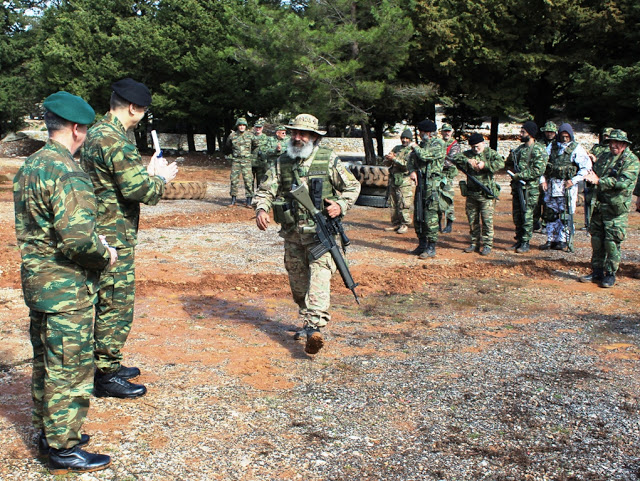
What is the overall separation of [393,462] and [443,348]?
2.18 m

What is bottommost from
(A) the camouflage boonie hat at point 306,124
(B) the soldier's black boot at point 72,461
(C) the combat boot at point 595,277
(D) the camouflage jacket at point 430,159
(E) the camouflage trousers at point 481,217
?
(C) the combat boot at point 595,277

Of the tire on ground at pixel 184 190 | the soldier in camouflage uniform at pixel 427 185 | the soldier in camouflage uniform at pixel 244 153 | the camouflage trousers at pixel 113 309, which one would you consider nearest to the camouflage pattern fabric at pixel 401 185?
the soldier in camouflage uniform at pixel 427 185

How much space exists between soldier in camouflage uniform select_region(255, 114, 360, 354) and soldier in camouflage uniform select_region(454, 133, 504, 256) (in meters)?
4.94

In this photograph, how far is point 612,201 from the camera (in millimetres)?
7906

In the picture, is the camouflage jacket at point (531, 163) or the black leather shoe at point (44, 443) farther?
the camouflage jacket at point (531, 163)

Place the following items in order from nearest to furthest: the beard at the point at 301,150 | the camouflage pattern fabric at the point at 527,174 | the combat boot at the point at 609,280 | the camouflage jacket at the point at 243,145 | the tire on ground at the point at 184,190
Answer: the beard at the point at 301,150 < the combat boot at the point at 609,280 < the camouflage pattern fabric at the point at 527,174 < the camouflage jacket at the point at 243,145 < the tire on ground at the point at 184,190

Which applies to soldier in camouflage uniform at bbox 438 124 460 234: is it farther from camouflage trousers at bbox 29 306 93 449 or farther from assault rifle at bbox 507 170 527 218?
camouflage trousers at bbox 29 306 93 449

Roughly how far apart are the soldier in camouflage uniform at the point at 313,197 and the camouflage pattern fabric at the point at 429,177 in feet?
15.3

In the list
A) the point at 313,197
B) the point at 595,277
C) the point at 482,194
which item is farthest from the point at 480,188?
the point at 313,197

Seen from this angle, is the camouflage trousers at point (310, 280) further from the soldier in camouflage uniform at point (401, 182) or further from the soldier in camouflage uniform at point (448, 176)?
the soldier in camouflage uniform at point (401, 182)

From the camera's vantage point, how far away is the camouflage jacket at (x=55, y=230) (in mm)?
3189

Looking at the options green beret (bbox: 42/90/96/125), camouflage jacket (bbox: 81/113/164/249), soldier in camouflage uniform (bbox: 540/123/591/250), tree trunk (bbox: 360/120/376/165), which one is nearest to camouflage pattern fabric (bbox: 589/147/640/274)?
soldier in camouflage uniform (bbox: 540/123/591/250)

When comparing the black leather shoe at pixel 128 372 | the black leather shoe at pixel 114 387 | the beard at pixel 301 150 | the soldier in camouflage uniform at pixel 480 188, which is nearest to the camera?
the black leather shoe at pixel 114 387

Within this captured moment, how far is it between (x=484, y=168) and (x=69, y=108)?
25.4 feet
